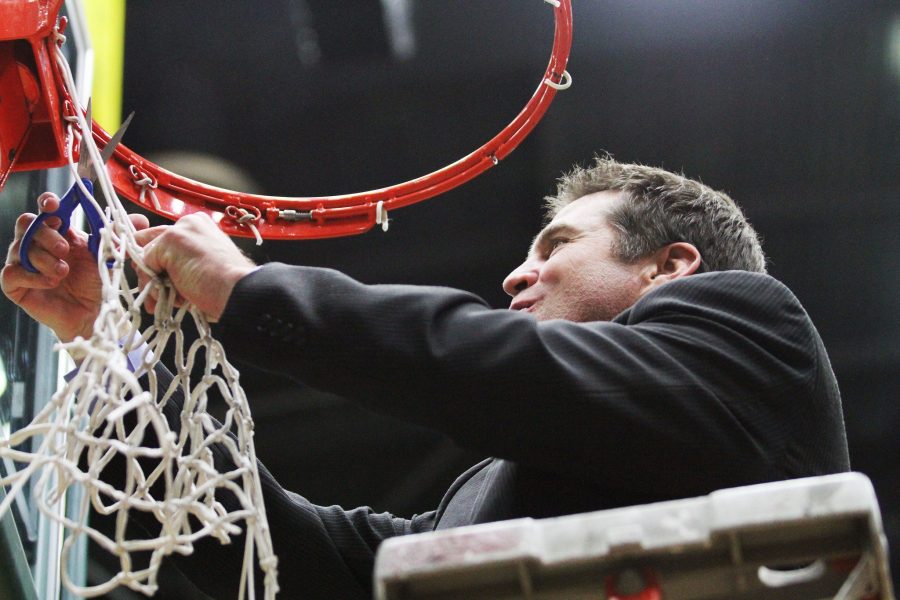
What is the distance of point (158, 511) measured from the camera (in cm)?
124

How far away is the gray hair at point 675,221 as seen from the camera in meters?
1.76

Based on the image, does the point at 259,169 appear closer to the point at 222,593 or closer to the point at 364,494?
the point at 364,494

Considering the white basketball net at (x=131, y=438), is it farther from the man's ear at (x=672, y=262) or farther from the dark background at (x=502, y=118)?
the dark background at (x=502, y=118)

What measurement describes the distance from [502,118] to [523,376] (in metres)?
1.96

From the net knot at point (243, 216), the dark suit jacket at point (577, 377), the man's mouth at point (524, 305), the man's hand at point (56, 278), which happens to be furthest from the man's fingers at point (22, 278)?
the man's mouth at point (524, 305)

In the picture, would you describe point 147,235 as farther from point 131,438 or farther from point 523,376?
point 523,376

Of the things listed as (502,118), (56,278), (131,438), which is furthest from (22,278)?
(502,118)

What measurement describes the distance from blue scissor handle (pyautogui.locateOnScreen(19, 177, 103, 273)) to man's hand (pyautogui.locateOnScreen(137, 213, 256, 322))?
12 centimetres

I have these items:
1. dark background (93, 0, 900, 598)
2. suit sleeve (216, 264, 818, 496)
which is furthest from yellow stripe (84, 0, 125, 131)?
suit sleeve (216, 264, 818, 496)

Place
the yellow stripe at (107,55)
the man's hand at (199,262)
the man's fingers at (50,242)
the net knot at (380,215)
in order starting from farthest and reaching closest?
1. the yellow stripe at (107,55)
2. the net knot at (380,215)
3. the man's fingers at (50,242)
4. the man's hand at (199,262)

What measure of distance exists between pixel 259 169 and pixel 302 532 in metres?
1.70

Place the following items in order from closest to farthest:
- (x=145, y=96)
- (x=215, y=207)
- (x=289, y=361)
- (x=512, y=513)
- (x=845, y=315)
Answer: (x=289, y=361), (x=512, y=513), (x=215, y=207), (x=145, y=96), (x=845, y=315)

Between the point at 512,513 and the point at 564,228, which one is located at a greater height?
the point at 564,228

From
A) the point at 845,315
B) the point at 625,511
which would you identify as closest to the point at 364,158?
the point at 845,315
